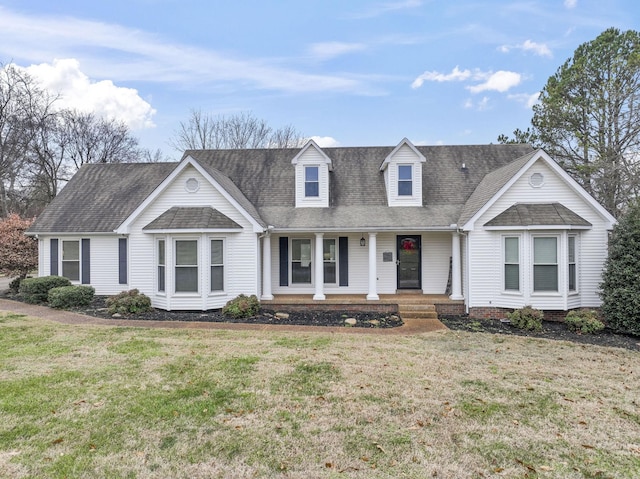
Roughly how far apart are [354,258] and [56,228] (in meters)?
12.3

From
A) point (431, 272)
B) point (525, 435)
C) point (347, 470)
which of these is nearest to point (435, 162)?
point (431, 272)

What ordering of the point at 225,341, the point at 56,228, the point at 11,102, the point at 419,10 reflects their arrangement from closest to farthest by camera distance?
1. the point at 225,341
2. the point at 419,10
3. the point at 56,228
4. the point at 11,102

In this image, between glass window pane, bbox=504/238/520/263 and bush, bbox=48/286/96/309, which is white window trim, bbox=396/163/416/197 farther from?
bush, bbox=48/286/96/309

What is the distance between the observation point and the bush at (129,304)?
11.9 meters

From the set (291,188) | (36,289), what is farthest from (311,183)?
(36,289)

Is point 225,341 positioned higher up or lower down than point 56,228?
lower down

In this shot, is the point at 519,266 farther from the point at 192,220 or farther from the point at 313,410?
the point at 192,220

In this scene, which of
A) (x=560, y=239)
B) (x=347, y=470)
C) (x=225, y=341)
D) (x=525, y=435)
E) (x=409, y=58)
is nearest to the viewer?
(x=347, y=470)

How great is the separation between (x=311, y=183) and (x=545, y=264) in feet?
28.4

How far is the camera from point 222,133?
3462cm

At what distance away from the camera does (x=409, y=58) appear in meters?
17.3

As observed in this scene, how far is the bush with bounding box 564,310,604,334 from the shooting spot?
1030cm

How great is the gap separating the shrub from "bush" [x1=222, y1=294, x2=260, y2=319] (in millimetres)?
10523

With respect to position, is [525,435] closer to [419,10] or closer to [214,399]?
[214,399]
